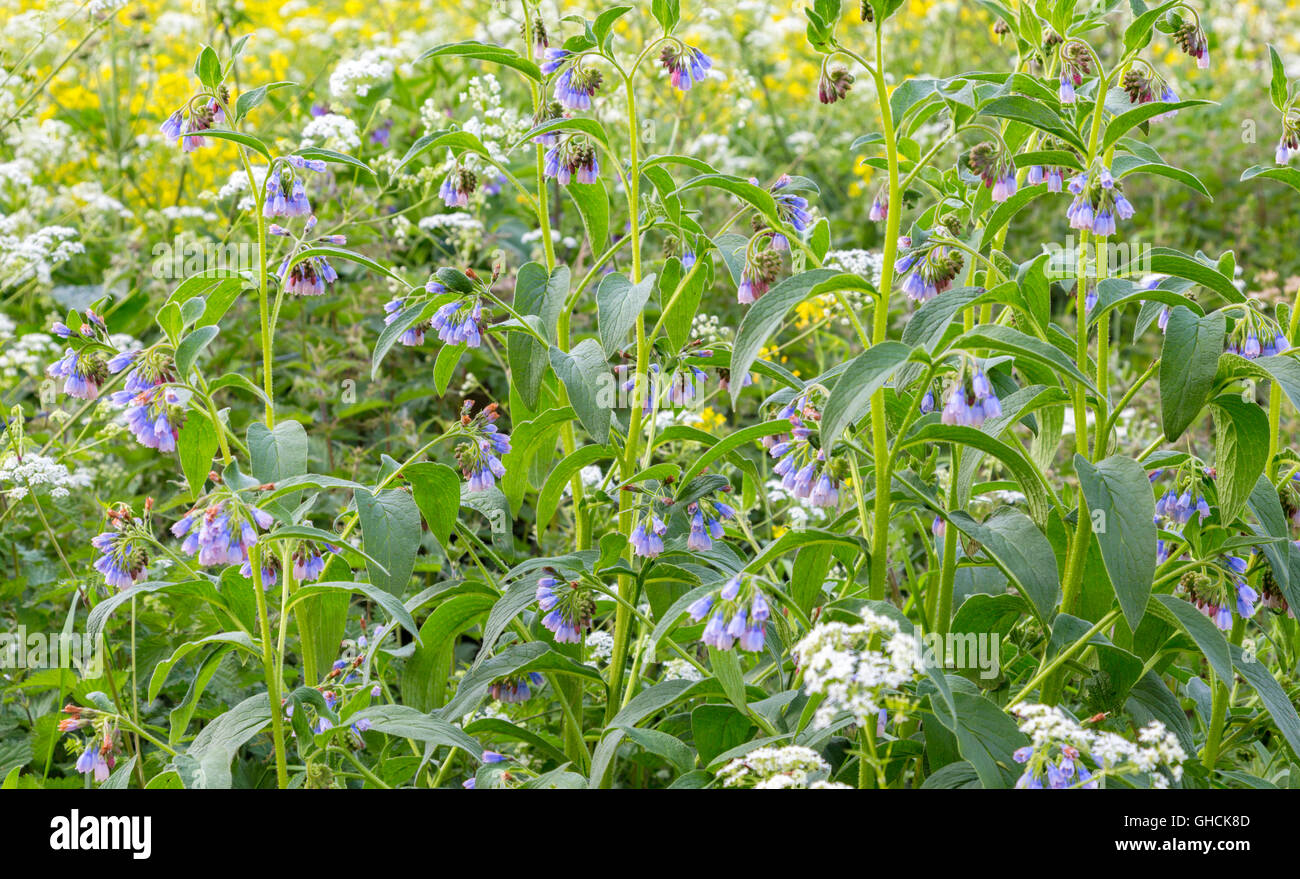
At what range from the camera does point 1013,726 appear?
188 cm

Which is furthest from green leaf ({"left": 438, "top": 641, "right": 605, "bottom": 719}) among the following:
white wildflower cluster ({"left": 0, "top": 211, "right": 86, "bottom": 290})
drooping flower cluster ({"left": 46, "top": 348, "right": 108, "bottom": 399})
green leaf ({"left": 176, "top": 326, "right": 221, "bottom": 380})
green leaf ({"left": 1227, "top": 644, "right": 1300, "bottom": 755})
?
white wildflower cluster ({"left": 0, "top": 211, "right": 86, "bottom": 290})

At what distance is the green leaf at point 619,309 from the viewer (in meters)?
2.13

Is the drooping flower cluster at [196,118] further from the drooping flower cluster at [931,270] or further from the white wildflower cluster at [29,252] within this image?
the white wildflower cluster at [29,252]

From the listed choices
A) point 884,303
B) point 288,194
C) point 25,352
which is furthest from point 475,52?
point 25,352

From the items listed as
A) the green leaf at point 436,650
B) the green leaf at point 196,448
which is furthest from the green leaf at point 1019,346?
the green leaf at point 196,448

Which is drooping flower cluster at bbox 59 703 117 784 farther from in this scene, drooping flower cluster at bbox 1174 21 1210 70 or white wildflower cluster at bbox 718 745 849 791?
drooping flower cluster at bbox 1174 21 1210 70

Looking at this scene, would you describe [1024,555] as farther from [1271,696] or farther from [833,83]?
[833,83]

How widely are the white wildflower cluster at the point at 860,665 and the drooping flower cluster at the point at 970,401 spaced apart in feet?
1.10

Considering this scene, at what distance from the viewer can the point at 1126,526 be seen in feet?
6.03

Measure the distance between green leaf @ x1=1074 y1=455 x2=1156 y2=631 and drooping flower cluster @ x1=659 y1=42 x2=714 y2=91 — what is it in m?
0.99

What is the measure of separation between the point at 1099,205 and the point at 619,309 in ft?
2.70

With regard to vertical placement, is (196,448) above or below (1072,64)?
below
